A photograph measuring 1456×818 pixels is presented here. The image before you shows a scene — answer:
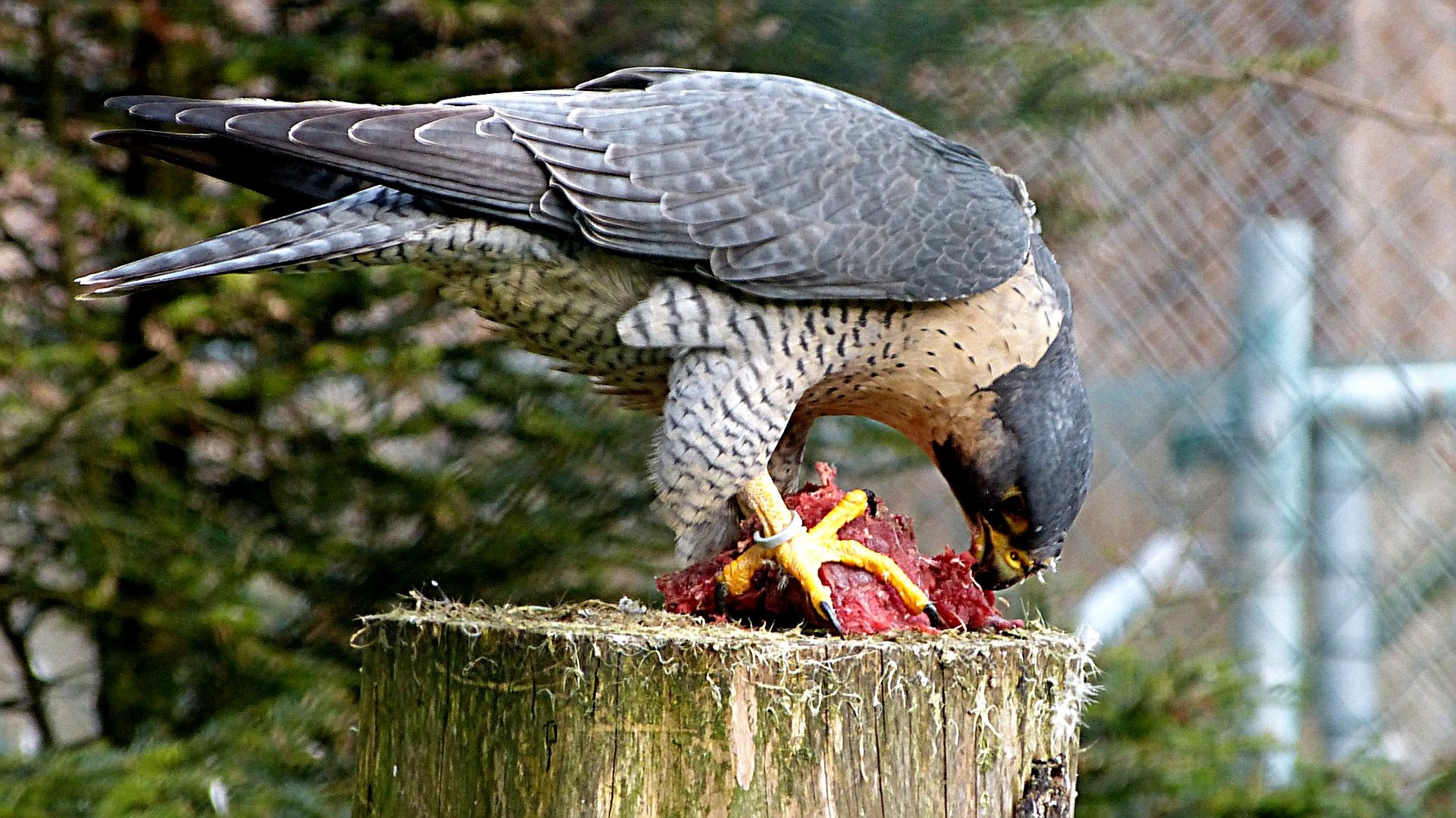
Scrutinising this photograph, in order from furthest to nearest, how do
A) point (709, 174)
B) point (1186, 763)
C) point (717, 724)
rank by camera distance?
1. point (1186, 763)
2. point (709, 174)
3. point (717, 724)

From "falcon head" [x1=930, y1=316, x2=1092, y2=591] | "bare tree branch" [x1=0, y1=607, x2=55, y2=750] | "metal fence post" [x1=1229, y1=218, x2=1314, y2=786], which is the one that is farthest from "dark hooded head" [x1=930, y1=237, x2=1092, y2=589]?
"bare tree branch" [x1=0, y1=607, x2=55, y2=750]

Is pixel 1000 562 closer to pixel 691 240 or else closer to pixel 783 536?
pixel 783 536

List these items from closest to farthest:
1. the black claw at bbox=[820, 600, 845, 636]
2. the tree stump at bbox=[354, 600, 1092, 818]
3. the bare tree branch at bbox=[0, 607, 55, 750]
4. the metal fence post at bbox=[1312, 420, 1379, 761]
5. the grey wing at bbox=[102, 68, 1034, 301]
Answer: the tree stump at bbox=[354, 600, 1092, 818], the black claw at bbox=[820, 600, 845, 636], the grey wing at bbox=[102, 68, 1034, 301], the bare tree branch at bbox=[0, 607, 55, 750], the metal fence post at bbox=[1312, 420, 1379, 761]

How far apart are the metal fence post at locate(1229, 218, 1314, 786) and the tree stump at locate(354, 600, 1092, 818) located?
221 centimetres

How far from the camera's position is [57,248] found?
11.7ft

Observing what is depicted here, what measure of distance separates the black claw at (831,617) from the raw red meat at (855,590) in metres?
0.02

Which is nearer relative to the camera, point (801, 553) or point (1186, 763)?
point (801, 553)

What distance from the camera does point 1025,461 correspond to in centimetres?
263

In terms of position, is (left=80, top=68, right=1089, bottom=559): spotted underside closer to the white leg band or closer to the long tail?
the long tail

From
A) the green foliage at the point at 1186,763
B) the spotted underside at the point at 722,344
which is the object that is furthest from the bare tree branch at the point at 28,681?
the green foliage at the point at 1186,763

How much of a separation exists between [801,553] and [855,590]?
0.12 meters

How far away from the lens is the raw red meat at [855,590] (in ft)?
7.66

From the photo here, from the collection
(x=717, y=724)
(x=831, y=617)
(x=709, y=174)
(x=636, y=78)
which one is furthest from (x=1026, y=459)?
(x=636, y=78)

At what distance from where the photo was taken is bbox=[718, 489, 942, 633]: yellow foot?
2.36m
